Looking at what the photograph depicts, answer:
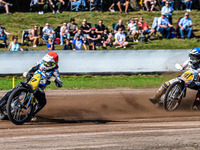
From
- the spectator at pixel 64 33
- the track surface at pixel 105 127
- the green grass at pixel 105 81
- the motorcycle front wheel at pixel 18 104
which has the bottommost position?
the green grass at pixel 105 81

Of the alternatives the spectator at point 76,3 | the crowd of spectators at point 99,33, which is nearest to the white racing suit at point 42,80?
the crowd of spectators at point 99,33

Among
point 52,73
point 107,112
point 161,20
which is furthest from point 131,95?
point 161,20

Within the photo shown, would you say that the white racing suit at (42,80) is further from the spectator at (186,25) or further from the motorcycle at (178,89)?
the spectator at (186,25)

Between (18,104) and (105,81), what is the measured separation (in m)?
7.33

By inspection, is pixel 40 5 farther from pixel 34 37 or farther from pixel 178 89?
pixel 178 89

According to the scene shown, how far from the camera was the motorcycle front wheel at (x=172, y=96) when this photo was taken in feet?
28.9

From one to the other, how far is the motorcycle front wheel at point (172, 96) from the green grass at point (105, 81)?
4.03 m

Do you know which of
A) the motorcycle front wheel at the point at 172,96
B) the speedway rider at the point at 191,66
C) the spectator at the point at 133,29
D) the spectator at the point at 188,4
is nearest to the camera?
the motorcycle front wheel at the point at 172,96

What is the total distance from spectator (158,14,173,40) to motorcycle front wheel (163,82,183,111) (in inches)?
444

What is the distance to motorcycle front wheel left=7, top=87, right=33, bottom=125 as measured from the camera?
723 centimetres

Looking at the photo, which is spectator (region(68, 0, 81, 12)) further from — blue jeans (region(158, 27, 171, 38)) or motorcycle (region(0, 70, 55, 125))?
motorcycle (region(0, 70, 55, 125))

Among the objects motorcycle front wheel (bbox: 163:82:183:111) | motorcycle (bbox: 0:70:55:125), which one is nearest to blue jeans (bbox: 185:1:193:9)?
motorcycle front wheel (bbox: 163:82:183:111)

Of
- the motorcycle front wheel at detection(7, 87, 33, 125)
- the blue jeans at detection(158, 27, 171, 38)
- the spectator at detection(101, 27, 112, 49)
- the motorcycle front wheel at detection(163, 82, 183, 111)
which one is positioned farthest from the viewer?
the blue jeans at detection(158, 27, 171, 38)

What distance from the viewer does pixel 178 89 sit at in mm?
9000
